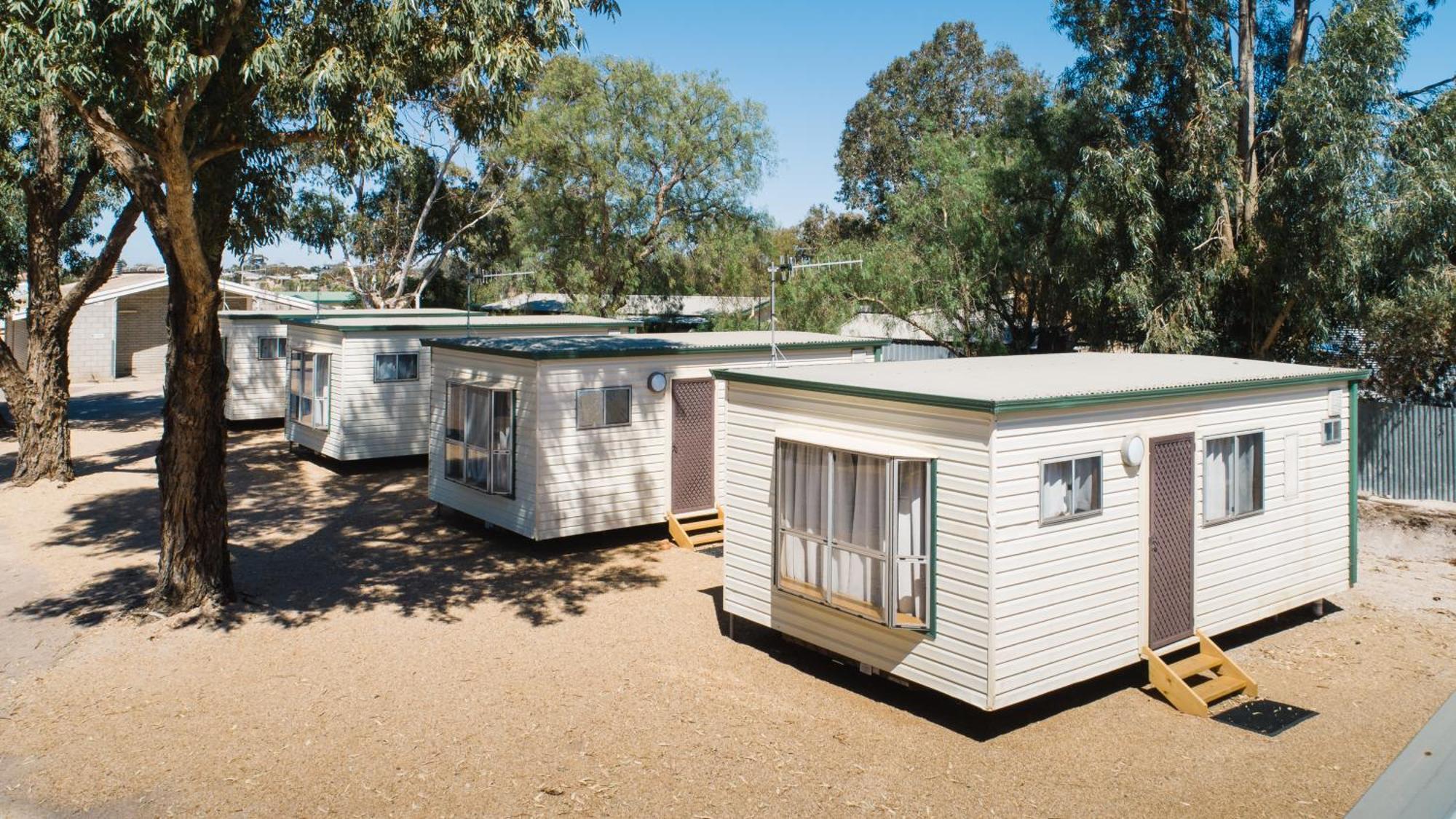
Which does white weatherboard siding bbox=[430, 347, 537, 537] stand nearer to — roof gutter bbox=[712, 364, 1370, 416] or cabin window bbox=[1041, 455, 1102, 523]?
roof gutter bbox=[712, 364, 1370, 416]

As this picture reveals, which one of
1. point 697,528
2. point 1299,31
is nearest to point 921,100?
point 1299,31

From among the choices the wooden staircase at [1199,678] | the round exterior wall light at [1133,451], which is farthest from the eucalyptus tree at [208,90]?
the wooden staircase at [1199,678]

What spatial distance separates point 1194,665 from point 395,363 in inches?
527

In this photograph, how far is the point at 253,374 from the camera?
71.9ft

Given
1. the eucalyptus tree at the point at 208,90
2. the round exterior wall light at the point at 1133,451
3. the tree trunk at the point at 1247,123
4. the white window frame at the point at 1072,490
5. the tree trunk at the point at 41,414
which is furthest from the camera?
the tree trunk at the point at 41,414

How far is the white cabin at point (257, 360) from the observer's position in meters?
21.5

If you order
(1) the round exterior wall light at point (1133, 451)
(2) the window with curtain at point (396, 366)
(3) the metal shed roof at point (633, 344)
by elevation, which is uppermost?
(3) the metal shed roof at point (633, 344)

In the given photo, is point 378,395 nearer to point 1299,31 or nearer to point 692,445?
point 692,445

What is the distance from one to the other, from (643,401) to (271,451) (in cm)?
1006

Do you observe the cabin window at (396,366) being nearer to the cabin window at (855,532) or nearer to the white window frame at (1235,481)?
the cabin window at (855,532)

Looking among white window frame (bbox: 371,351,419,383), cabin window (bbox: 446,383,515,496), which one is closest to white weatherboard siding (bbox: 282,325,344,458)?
white window frame (bbox: 371,351,419,383)

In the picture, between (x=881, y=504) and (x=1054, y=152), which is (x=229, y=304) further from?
(x=881, y=504)

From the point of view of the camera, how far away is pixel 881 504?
7320mm

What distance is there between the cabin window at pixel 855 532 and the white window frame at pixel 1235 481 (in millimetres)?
2641
